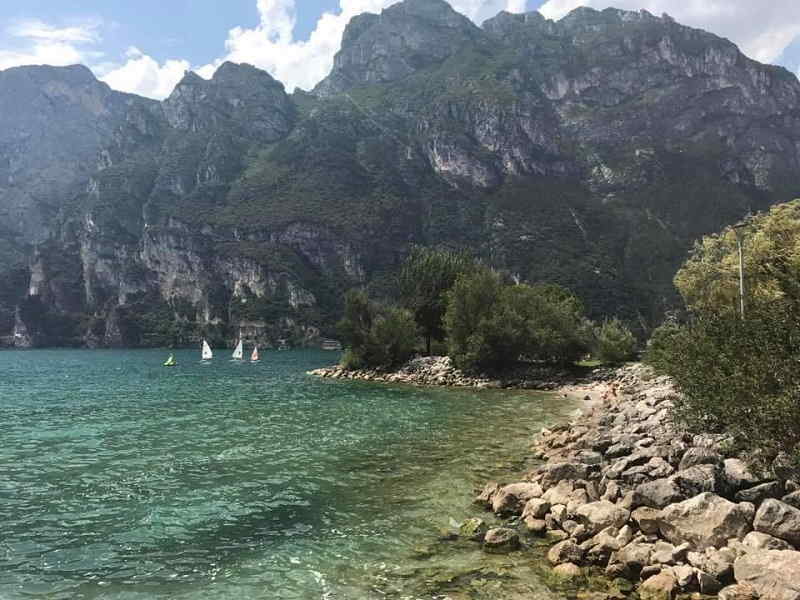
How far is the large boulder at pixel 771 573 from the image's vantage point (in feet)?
31.8

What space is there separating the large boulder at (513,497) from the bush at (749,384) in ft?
20.1

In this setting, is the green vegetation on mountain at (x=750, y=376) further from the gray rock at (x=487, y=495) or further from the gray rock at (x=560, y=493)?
the gray rock at (x=487, y=495)

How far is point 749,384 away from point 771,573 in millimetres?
7508

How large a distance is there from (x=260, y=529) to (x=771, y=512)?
41.3 feet

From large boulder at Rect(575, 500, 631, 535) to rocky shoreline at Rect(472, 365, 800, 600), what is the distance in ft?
0.10

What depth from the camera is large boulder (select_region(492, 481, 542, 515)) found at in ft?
54.9

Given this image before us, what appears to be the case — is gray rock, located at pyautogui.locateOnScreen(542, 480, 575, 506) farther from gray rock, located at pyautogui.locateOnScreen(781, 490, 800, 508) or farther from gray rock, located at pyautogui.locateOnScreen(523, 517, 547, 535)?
gray rock, located at pyautogui.locateOnScreen(781, 490, 800, 508)

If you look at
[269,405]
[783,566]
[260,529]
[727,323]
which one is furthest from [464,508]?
[269,405]

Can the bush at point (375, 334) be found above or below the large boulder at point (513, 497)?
above

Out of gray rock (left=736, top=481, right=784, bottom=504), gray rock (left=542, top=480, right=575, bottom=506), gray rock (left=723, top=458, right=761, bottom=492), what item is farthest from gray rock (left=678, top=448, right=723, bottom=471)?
gray rock (left=542, top=480, right=575, bottom=506)

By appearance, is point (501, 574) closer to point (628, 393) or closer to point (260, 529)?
point (260, 529)

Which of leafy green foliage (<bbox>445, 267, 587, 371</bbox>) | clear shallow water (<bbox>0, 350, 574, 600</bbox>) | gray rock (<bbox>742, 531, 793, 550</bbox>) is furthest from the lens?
leafy green foliage (<bbox>445, 267, 587, 371</bbox>)

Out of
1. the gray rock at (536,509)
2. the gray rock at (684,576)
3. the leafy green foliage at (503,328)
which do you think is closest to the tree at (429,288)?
the leafy green foliage at (503,328)

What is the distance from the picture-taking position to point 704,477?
48.3 feet
